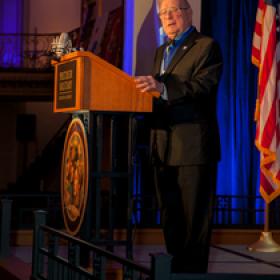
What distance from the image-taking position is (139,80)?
350 centimetres

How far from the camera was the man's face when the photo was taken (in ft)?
12.1

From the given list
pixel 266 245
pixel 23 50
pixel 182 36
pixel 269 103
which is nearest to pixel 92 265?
pixel 182 36

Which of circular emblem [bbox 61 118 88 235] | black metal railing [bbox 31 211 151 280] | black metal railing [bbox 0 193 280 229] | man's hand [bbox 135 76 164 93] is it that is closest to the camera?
black metal railing [bbox 31 211 151 280]

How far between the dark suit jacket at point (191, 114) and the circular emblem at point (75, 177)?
2.16 ft

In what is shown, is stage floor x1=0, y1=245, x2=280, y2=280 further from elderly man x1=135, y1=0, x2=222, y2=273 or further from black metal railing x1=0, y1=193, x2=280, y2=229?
elderly man x1=135, y1=0, x2=222, y2=273

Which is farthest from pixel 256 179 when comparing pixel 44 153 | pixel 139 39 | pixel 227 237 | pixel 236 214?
pixel 44 153

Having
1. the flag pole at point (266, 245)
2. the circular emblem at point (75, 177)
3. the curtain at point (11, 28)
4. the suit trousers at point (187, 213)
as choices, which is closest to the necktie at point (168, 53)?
the suit trousers at point (187, 213)

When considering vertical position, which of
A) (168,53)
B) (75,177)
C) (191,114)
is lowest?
(75,177)

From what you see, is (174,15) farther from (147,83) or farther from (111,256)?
(111,256)

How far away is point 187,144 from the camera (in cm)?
368

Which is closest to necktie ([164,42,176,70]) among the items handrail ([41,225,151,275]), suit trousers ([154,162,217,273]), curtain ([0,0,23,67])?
suit trousers ([154,162,217,273])

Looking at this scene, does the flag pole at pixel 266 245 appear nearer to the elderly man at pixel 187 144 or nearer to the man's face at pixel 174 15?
the elderly man at pixel 187 144

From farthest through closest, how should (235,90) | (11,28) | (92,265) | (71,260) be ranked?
(11,28), (235,90), (92,265), (71,260)

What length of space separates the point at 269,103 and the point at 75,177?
3118mm
